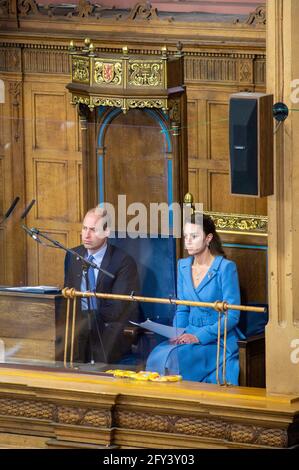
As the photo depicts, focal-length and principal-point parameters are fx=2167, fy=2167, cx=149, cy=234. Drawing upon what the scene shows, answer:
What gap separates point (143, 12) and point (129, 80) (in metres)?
2.04

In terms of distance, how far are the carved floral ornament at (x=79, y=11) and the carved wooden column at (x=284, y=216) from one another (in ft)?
11.5

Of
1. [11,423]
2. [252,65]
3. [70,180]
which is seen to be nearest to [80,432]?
[11,423]

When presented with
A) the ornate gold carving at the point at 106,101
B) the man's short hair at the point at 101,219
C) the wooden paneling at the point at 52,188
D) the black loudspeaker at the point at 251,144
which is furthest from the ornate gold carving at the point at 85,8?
the black loudspeaker at the point at 251,144

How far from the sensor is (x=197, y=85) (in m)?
13.3

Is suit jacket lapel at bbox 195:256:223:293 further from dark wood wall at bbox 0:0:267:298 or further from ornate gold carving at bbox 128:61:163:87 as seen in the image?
ornate gold carving at bbox 128:61:163:87

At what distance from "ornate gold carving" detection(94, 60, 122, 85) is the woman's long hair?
1.20 metres

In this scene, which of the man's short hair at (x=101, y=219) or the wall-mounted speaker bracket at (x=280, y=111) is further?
the man's short hair at (x=101, y=219)

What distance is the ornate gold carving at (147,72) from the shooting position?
11502mm

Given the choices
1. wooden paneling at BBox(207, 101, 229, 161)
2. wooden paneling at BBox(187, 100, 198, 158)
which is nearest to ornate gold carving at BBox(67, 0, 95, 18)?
wooden paneling at BBox(187, 100, 198, 158)

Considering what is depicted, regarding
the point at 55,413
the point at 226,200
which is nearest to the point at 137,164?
the point at 55,413

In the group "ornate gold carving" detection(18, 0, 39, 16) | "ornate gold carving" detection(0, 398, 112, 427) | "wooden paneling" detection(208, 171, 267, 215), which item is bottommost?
"ornate gold carving" detection(0, 398, 112, 427)

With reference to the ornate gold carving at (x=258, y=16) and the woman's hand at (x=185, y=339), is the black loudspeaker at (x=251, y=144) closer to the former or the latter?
the woman's hand at (x=185, y=339)

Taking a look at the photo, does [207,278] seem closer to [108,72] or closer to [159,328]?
[159,328]

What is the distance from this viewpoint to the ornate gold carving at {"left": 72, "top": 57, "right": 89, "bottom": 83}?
11656 millimetres
